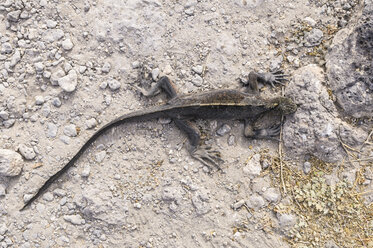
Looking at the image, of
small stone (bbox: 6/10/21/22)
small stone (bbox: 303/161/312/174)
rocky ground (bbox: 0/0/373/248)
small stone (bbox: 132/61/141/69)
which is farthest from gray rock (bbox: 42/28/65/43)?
small stone (bbox: 303/161/312/174)

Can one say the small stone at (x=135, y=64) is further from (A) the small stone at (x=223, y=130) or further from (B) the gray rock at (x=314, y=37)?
(B) the gray rock at (x=314, y=37)

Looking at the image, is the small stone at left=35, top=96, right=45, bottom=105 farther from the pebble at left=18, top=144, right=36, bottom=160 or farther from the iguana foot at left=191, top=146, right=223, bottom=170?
the iguana foot at left=191, top=146, right=223, bottom=170

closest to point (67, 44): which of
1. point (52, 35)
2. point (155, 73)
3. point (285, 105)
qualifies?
point (52, 35)

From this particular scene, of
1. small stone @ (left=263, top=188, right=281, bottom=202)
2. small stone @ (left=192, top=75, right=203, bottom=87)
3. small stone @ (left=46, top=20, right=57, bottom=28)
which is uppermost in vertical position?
small stone @ (left=46, top=20, right=57, bottom=28)

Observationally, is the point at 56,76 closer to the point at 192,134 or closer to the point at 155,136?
the point at 155,136

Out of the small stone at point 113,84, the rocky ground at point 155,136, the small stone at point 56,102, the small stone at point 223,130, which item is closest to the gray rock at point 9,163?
the rocky ground at point 155,136
